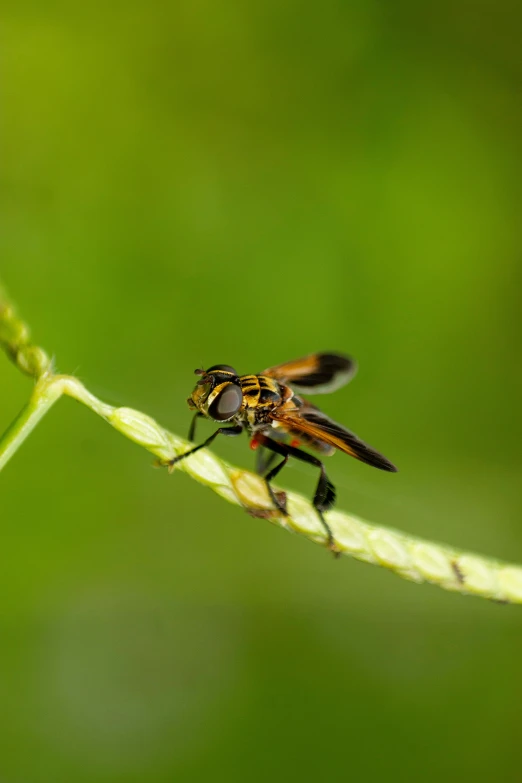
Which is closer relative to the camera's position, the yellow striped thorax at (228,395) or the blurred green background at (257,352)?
the yellow striped thorax at (228,395)

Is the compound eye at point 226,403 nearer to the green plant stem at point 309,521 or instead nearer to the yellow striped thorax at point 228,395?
the yellow striped thorax at point 228,395

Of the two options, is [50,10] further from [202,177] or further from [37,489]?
[37,489]

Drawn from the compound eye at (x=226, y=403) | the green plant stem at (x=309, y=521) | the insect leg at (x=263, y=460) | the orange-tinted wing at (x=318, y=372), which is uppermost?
the orange-tinted wing at (x=318, y=372)

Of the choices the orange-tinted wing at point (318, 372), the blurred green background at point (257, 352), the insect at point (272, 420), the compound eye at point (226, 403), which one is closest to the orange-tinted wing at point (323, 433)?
the insect at point (272, 420)

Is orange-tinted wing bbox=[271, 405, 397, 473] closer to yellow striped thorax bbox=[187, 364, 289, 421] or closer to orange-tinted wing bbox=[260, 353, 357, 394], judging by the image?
yellow striped thorax bbox=[187, 364, 289, 421]

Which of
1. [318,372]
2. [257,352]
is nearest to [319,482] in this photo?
[318,372]

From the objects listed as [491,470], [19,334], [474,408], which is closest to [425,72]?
[474,408]
